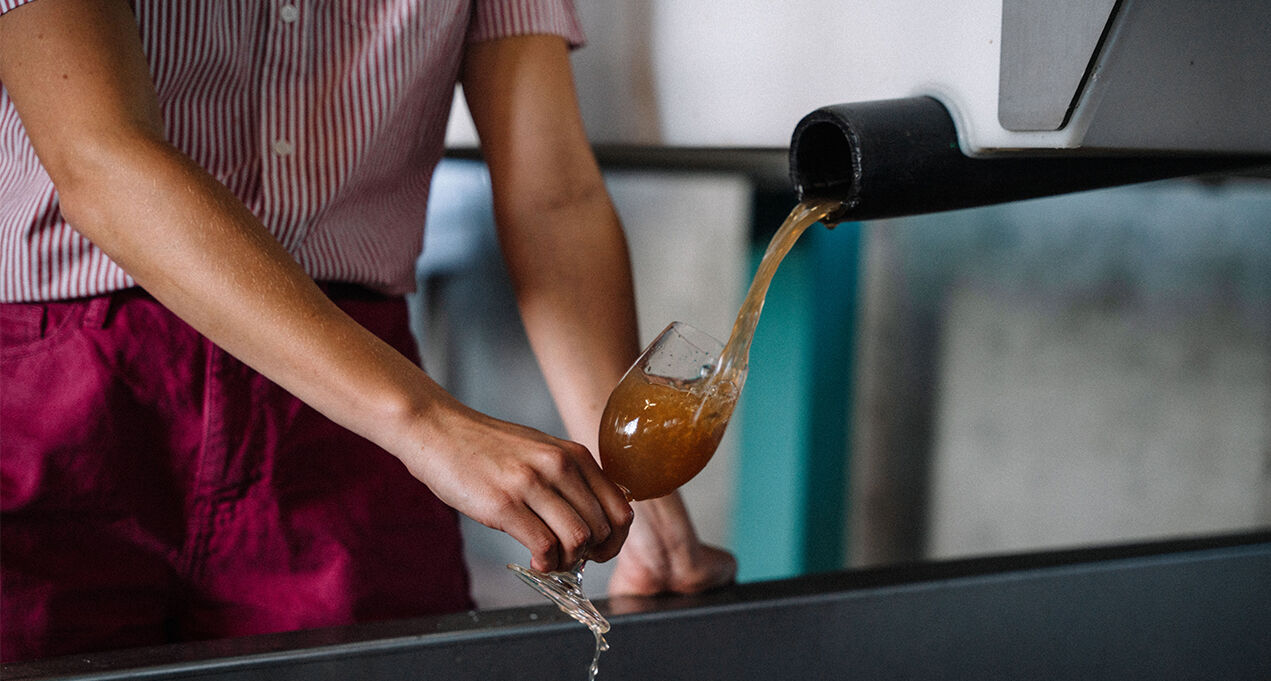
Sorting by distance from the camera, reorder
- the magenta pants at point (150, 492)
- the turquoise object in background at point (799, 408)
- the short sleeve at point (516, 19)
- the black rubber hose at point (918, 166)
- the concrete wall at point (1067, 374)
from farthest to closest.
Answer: the concrete wall at point (1067, 374), the turquoise object in background at point (799, 408), the short sleeve at point (516, 19), the magenta pants at point (150, 492), the black rubber hose at point (918, 166)

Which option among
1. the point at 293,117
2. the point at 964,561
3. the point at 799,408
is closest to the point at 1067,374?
the point at 799,408

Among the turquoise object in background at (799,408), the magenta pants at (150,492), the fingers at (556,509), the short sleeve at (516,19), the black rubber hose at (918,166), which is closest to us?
the fingers at (556,509)

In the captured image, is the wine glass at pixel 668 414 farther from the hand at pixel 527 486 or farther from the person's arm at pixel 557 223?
the person's arm at pixel 557 223

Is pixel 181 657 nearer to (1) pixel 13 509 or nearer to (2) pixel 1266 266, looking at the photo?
(1) pixel 13 509

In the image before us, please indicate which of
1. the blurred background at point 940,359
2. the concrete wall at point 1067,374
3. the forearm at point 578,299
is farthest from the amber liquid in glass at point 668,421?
the concrete wall at point 1067,374

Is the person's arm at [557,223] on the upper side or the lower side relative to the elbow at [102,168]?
lower

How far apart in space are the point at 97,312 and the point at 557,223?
0.36 m

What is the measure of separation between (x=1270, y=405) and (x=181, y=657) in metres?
1.87

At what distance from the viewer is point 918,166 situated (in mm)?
715

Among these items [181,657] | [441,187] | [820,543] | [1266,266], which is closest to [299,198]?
[181,657]

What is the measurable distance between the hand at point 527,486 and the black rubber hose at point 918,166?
25cm

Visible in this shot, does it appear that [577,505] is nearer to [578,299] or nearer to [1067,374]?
[578,299]

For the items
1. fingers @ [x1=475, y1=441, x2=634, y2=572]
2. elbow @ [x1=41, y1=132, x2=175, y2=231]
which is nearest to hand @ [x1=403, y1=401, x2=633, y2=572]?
fingers @ [x1=475, y1=441, x2=634, y2=572]

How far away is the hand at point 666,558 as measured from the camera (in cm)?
86
